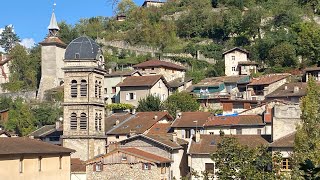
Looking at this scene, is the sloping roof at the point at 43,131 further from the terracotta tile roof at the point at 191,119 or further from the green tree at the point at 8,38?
the green tree at the point at 8,38

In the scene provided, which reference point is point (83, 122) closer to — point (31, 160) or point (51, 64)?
point (31, 160)

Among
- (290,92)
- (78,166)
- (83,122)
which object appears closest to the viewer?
(78,166)

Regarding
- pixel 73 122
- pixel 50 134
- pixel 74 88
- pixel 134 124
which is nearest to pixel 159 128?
pixel 134 124

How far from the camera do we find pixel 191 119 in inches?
2055

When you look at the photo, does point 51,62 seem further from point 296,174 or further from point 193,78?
point 296,174

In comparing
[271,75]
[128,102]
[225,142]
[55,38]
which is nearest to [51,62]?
[55,38]

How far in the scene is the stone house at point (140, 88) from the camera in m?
65.4

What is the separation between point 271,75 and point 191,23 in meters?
23.3

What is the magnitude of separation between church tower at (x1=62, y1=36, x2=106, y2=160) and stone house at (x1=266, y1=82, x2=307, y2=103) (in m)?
17.5

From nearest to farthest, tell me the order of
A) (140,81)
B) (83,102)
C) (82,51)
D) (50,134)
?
(83,102)
(82,51)
(50,134)
(140,81)

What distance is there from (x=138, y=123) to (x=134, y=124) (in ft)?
1.13

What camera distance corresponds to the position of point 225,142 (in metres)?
27.8

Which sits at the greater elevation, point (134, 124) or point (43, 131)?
point (134, 124)

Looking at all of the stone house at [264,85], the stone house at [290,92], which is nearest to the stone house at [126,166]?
the stone house at [290,92]
